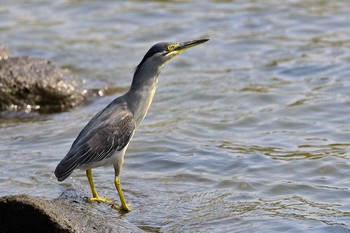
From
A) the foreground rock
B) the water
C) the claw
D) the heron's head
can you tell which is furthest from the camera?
the heron's head

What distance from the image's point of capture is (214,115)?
37.5ft

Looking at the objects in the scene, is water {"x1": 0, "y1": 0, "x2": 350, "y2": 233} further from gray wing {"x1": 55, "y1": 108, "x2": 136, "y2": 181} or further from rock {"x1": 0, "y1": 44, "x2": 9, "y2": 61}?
rock {"x1": 0, "y1": 44, "x2": 9, "y2": 61}

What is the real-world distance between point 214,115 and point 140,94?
10.5ft

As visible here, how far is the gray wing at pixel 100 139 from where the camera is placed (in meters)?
7.61

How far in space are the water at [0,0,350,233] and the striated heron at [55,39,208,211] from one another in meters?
0.54

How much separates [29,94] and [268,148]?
3545 millimetres

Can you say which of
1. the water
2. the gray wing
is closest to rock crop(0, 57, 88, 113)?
the water

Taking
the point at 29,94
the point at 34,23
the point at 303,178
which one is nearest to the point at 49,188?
the point at 303,178

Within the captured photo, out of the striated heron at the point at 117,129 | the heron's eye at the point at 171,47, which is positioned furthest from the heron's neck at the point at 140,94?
the heron's eye at the point at 171,47

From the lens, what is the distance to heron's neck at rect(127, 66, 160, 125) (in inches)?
328

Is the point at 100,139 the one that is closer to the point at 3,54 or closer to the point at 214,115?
the point at 214,115

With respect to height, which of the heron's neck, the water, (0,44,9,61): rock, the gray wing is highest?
the heron's neck

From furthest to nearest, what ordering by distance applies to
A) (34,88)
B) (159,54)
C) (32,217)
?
(34,88)
(159,54)
(32,217)

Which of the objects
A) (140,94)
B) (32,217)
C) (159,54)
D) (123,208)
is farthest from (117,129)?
(32,217)
